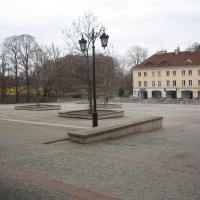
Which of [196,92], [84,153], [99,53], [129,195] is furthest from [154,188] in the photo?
[196,92]

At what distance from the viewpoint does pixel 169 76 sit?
7350 cm

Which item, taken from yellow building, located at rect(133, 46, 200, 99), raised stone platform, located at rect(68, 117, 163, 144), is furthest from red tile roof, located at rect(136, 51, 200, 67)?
raised stone platform, located at rect(68, 117, 163, 144)

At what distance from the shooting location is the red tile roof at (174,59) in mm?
70688

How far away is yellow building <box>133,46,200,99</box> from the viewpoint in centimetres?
7019

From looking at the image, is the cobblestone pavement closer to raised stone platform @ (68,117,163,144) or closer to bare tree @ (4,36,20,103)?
raised stone platform @ (68,117,163,144)

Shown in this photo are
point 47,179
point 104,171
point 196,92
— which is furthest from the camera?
point 196,92

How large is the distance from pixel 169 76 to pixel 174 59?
450cm

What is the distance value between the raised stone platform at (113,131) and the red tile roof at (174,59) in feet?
192

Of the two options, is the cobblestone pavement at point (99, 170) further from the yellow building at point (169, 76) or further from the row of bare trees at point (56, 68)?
the yellow building at point (169, 76)

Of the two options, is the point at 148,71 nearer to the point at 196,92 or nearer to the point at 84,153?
the point at 196,92

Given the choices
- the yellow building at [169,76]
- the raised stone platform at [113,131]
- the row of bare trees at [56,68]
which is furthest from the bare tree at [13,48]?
the raised stone platform at [113,131]

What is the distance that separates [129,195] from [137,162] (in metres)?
2.61

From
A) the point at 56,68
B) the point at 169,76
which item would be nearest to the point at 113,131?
the point at 56,68

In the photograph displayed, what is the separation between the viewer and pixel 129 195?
219 inches
